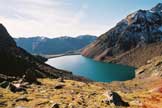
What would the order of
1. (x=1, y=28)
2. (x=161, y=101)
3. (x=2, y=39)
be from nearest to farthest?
(x=161, y=101) → (x=2, y=39) → (x=1, y=28)

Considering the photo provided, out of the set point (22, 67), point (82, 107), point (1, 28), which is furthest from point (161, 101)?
point (1, 28)

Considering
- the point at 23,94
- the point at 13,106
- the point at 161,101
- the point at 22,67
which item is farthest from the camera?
the point at 22,67

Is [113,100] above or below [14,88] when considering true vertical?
below

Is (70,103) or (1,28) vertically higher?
(1,28)

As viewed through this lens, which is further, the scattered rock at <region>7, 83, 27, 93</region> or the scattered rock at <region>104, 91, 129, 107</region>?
the scattered rock at <region>7, 83, 27, 93</region>

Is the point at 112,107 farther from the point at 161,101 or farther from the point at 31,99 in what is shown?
the point at 161,101

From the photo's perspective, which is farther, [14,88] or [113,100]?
[14,88]

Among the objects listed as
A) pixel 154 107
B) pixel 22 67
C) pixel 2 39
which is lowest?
pixel 154 107

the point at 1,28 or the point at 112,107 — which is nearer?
the point at 112,107

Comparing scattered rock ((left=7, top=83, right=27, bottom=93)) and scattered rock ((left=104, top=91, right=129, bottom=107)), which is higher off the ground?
scattered rock ((left=7, top=83, right=27, bottom=93))

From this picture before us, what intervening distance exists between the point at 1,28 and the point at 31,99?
14262cm

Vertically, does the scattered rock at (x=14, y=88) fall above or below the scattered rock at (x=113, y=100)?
above

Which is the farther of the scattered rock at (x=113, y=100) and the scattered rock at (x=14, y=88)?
the scattered rock at (x=14, y=88)

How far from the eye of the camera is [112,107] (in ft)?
132
